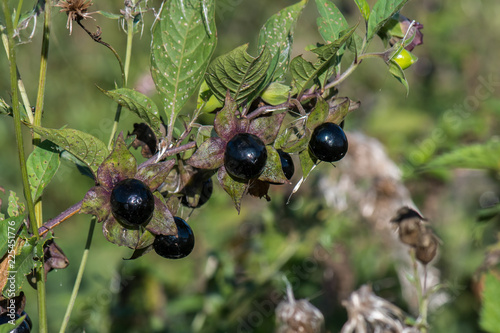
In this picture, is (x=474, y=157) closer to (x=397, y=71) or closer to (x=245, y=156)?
(x=397, y=71)

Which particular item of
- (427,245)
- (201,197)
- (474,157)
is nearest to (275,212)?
(474,157)

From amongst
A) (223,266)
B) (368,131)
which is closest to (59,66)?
(368,131)

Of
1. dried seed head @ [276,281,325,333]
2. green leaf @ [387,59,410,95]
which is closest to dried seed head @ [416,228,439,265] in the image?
dried seed head @ [276,281,325,333]

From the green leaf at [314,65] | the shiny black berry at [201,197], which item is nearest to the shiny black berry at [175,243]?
the shiny black berry at [201,197]

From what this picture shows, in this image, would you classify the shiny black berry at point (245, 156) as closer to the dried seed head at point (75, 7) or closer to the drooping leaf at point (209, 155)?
the drooping leaf at point (209, 155)

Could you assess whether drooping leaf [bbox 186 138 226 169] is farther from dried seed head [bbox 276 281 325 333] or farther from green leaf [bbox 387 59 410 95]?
dried seed head [bbox 276 281 325 333]

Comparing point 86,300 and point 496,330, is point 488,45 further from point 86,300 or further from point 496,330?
point 86,300
